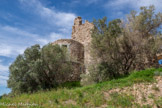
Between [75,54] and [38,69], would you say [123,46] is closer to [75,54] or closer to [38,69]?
[75,54]

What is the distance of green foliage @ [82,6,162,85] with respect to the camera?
39.4 feet

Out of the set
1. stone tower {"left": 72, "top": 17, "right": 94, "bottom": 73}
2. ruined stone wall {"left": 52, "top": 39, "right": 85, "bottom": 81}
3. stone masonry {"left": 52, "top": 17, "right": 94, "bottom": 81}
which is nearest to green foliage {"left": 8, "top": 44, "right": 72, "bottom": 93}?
ruined stone wall {"left": 52, "top": 39, "right": 85, "bottom": 81}

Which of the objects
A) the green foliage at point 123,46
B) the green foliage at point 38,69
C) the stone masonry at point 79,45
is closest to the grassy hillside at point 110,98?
the green foliage at point 123,46

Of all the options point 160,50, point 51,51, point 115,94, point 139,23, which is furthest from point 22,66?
point 160,50

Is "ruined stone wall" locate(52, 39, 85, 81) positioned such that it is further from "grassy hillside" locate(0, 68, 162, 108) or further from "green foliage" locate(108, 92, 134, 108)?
"green foliage" locate(108, 92, 134, 108)

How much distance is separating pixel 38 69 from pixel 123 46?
6.92 metres

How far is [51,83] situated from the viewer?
1278cm

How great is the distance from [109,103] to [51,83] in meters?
7.24

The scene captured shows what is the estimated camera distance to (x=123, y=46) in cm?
1255

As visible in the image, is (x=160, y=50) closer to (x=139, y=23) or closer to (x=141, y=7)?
(x=139, y=23)

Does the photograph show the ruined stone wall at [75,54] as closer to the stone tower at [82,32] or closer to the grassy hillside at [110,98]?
the stone tower at [82,32]

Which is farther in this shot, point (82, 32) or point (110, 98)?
point (82, 32)

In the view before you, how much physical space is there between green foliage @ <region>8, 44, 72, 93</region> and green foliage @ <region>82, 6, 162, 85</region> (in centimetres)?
233

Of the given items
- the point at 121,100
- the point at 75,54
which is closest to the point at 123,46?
the point at 75,54
